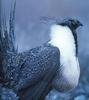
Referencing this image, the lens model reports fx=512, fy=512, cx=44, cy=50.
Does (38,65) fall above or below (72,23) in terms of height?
below

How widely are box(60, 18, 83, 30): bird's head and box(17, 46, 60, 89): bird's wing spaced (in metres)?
0.17

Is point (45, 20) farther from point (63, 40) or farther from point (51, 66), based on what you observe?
point (51, 66)

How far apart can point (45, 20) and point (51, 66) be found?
0.33 m

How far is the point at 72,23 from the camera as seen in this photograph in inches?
95.0

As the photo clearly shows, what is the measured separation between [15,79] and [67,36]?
1.08ft

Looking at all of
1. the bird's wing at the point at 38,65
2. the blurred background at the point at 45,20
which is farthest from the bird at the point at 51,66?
the blurred background at the point at 45,20

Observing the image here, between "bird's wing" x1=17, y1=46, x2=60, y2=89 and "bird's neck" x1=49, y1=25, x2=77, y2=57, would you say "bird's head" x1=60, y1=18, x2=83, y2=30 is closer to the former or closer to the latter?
"bird's neck" x1=49, y1=25, x2=77, y2=57

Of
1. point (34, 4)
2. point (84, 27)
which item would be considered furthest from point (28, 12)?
point (84, 27)

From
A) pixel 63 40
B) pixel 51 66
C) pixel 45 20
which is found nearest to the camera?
pixel 51 66

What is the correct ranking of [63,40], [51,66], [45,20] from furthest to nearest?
[45,20] → [63,40] → [51,66]

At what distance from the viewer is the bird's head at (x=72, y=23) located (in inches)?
94.3

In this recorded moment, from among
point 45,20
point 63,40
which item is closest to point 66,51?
point 63,40

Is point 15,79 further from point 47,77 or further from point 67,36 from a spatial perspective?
point 67,36

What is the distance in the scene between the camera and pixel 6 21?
2475 mm
